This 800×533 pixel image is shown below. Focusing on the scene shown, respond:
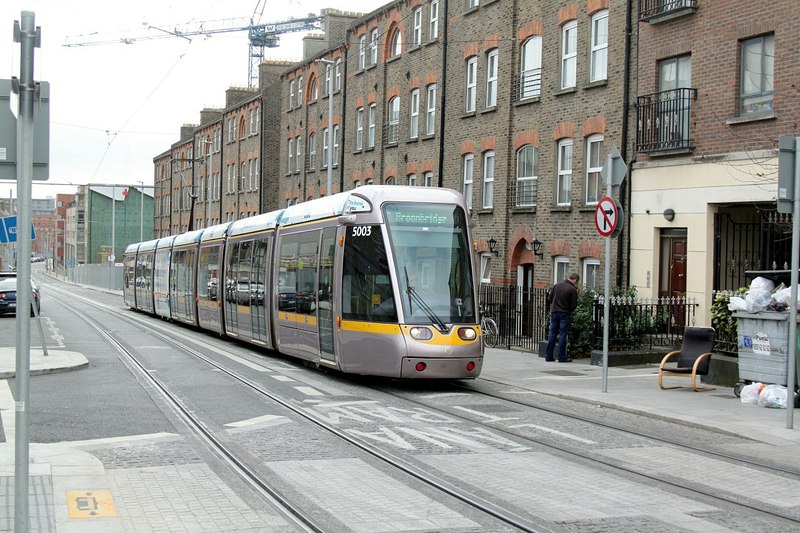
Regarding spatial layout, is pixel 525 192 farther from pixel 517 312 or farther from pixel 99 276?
pixel 99 276

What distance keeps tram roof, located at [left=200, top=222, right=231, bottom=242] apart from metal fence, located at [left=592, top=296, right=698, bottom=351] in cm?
1050

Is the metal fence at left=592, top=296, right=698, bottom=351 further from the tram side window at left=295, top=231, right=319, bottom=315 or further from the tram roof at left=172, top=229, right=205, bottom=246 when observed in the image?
the tram roof at left=172, top=229, right=205, bottom=246

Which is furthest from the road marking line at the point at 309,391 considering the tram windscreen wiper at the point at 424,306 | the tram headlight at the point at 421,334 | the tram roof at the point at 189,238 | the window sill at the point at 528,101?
the tram roof at the point at 189,238

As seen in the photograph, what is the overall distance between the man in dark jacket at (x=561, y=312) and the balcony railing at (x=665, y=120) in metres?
3.83

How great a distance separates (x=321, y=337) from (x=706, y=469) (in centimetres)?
838

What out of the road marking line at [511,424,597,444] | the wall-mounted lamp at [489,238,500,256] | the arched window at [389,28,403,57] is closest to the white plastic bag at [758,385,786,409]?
the road marking line at [511,424,597,444]

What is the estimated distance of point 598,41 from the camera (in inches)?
942

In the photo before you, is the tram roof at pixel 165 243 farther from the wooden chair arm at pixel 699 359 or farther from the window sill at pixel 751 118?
the wooden chair arm at pixel 699 359

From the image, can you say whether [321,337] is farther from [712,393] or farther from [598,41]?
[598,41]

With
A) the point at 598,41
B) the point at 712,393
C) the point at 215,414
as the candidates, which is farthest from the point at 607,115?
the point at 215,414

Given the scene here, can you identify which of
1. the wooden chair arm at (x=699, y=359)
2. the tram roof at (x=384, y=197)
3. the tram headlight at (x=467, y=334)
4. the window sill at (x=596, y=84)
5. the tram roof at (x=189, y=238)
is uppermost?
the window sill at (x=596, y=84)

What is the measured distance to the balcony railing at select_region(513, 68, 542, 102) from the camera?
2650 centimetres

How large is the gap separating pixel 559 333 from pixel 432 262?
642cm

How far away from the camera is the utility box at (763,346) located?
13.1 metres
